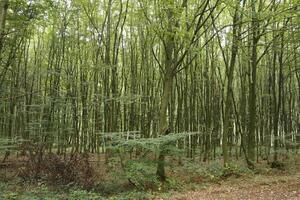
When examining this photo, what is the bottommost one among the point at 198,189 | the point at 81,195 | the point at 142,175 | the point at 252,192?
the point at 198,189

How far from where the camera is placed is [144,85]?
2333cm

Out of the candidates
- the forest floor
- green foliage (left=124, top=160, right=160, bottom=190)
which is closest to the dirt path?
the forest floor

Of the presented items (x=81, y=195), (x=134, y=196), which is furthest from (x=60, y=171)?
(x=134, y=196)

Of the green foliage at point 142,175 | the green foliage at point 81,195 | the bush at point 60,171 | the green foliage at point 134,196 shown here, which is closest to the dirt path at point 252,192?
the green foliage at point 134,196

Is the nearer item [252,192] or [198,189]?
[252,192]

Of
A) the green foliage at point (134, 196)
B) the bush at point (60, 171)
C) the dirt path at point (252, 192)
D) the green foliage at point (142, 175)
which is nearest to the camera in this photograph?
the dirt path at point (252, 192)

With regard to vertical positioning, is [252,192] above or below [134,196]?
above

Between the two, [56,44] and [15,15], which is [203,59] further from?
[15,15]

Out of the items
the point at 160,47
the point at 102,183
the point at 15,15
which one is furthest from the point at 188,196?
the point at 160,47

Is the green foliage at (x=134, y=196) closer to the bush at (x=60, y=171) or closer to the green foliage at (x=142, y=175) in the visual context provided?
the green foliage at (x=142, y=175)

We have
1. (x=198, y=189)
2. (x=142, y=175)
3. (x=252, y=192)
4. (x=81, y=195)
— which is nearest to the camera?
(x=252, y=192)

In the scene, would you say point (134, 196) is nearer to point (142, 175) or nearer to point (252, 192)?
point (142, 175)

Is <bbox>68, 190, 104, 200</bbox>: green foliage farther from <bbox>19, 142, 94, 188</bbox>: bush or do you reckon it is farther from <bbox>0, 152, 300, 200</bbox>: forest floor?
<bbox>19, 142, 94, 188</bbox>: bush

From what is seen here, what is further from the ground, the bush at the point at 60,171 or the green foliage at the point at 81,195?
the bush at the point at 60,171
